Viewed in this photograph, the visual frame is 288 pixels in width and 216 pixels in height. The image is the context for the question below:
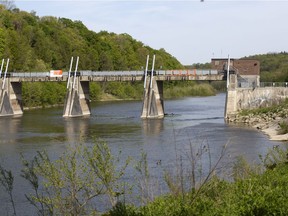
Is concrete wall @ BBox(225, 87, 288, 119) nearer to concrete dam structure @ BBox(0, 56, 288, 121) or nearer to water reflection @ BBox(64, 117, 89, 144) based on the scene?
concrete dam structure @ BBox(0, 56, 288, 121)

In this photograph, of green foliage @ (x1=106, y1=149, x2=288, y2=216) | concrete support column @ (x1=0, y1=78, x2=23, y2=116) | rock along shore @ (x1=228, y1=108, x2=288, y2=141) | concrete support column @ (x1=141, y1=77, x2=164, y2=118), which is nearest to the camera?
green foliage @ (x1=106, y1=149, x2=288, y2=216)

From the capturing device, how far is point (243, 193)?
19.8 m

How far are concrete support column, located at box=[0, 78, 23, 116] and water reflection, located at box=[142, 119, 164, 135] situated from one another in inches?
1054

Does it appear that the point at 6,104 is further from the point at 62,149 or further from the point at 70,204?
the point at 70,204

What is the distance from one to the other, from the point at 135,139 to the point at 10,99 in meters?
45.1

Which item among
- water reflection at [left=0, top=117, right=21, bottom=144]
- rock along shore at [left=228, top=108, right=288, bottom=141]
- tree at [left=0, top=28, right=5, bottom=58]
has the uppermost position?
tree at [left=0, top=28, right=5, bottom=58]

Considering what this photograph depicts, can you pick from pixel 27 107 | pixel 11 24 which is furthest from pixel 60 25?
pixel 27 107

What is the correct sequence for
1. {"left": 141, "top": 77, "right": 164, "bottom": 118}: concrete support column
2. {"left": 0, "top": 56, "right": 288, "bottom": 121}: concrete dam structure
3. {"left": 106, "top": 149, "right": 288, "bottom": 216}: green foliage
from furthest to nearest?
1. {"left": 141, "top": 77, "right": 164, "bottom": 118}: concrete support column
2. {"left": 0, "top": 56, "right": 288, "bottom": 121}: concrete dam structure
3. {"left": 106, "top": 149, "right": 288, "bottom": 216}: green foliage

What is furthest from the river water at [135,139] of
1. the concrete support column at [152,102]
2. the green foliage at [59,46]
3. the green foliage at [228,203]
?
the green foliage at [59,46]

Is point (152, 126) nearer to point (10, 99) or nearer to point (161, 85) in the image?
point (161, 85)

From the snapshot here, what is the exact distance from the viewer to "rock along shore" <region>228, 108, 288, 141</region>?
2425 inches

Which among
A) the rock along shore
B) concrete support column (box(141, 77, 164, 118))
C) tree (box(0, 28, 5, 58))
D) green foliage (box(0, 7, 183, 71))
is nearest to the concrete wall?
the rock along shore

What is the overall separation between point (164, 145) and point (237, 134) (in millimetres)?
11033

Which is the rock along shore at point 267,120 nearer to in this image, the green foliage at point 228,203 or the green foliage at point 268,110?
the green foliage at point 268,110
